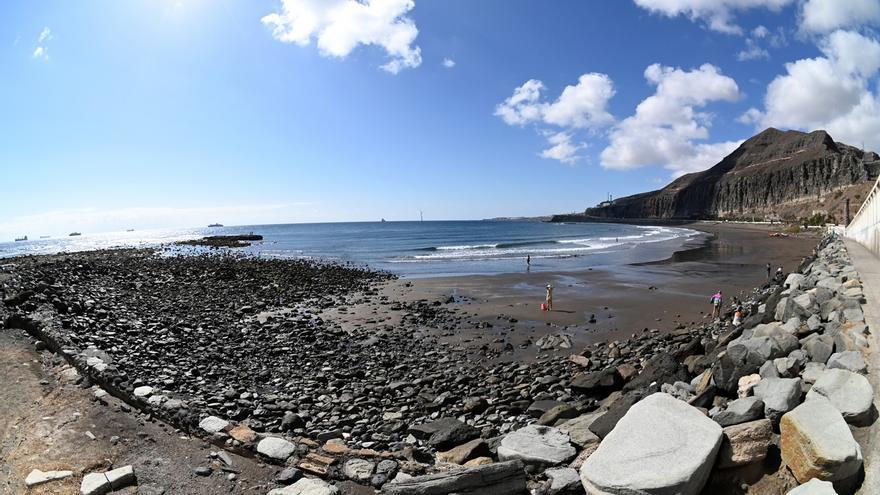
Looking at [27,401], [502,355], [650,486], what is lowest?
[502,355]

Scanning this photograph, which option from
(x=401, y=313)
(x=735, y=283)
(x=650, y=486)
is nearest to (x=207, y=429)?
(x=650, y=486)

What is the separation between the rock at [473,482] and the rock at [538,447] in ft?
1.21

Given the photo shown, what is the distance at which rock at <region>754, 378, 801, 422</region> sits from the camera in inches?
164

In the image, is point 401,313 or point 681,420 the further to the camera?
point 401,313

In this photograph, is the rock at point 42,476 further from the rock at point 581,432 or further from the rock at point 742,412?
the rock at point 742,412

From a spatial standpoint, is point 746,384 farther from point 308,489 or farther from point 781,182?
point 781,182

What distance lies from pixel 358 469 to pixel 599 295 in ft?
59.6

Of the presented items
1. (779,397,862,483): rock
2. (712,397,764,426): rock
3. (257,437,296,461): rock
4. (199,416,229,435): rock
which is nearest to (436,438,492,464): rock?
(257,437,296,461): rock

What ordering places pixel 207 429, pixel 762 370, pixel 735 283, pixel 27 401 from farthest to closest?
1. pixel 735 283
2. pixel 27 401
3. pixel 207 429
4. pixel 762 370

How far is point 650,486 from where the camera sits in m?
3.53

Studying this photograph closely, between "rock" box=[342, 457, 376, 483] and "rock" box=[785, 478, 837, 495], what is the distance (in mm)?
4236

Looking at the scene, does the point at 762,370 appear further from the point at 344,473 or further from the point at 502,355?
the point at 502,355

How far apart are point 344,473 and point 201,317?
13.5 metres

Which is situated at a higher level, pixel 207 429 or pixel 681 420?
pixel 681 420
